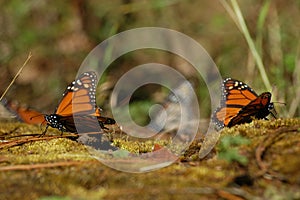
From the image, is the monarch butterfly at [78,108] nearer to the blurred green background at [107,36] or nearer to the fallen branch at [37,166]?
the fallen branch at [37,166]

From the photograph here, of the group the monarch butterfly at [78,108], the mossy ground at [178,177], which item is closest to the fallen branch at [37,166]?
the mossy ground at [178,177]

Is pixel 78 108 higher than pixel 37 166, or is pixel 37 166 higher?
pixel 78 108

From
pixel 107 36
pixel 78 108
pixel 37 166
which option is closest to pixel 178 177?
pixel 37 166

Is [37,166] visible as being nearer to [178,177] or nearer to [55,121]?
[178,177]

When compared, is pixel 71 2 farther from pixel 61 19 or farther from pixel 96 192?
pixel 96 192

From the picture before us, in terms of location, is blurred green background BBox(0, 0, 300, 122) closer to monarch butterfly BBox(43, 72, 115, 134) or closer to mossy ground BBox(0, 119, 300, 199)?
monarch butterfly BBox(43, 72, 115, 134)
